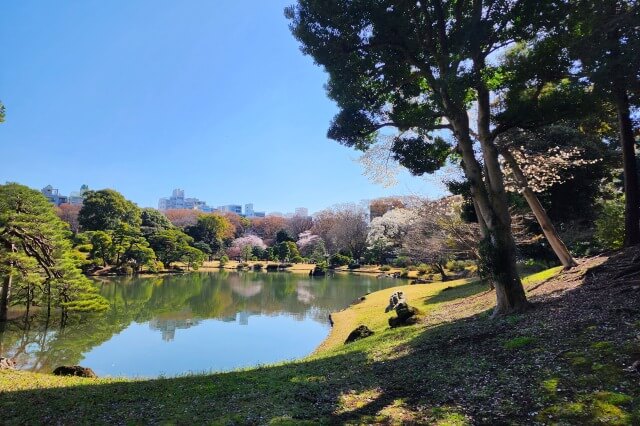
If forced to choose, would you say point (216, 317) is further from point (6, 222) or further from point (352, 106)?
point (352, 106)

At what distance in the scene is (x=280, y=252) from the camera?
5269 centimetres

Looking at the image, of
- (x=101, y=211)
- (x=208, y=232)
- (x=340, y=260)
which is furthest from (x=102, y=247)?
(x=340, y=260)

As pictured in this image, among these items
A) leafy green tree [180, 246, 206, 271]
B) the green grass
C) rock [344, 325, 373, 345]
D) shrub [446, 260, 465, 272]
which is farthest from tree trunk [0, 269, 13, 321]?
leafy green tree [180, 246, 206, 271]

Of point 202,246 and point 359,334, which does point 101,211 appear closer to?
point 202,246

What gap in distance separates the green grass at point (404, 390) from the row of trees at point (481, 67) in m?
2.40

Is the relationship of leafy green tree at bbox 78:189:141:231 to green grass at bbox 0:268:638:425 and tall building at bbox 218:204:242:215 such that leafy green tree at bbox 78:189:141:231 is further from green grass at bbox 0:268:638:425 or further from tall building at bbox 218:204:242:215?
tall building at bbox 218:204:242:215

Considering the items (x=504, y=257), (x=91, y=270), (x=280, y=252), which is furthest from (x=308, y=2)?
(x=280, y=252)

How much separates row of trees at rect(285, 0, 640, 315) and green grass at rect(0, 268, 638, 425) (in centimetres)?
240

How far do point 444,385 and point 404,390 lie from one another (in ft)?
1.51

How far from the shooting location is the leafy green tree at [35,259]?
1361cm

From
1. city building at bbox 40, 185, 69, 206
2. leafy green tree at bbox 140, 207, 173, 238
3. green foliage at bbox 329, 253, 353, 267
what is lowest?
green foliage at bbox 329, 253, 353, 267

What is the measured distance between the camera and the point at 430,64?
8188 mm

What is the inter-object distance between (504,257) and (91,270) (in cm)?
3611

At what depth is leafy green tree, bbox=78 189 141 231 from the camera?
146ft
